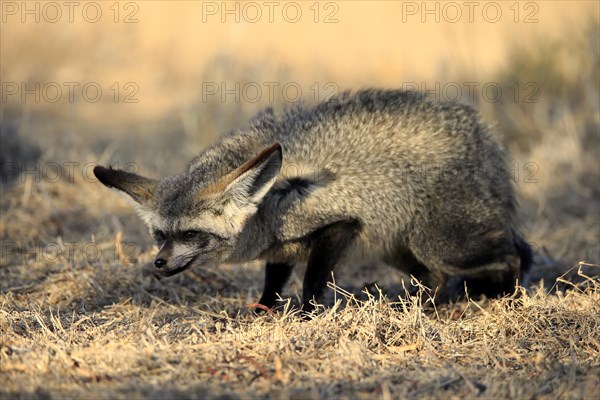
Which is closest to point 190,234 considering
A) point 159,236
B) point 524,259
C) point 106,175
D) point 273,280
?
point 159,236

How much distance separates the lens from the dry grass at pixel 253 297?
4.83m

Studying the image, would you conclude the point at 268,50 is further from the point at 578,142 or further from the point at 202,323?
Answer: the point at 202,323

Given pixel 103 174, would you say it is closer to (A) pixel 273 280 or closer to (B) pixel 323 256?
(A) pixel 273 280

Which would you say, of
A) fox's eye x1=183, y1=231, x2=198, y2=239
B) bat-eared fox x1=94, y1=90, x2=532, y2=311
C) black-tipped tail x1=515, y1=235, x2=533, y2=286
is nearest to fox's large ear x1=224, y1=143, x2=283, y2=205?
bat-eared fox x1=94, y1=90, x2=532, y2=311

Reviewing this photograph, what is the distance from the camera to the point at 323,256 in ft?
22.1

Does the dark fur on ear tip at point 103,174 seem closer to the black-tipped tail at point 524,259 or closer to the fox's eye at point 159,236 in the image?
the fox's eye at point 159,236

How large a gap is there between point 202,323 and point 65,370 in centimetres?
122

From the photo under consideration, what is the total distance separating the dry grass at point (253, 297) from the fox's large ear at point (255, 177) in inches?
34.3

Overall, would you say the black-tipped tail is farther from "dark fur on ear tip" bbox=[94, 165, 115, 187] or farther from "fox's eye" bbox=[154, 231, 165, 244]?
"dark fur on ear tip" bbox=[94, 165, 115, 187]

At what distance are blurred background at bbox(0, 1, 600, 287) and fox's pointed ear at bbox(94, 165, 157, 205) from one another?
3.74 ft

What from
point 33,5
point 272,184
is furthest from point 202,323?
point 33,5

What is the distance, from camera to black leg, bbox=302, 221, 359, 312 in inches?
263

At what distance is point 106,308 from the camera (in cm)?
689

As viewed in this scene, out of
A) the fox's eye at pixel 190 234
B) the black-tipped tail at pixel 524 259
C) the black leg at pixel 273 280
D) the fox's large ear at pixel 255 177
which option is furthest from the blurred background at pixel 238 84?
the fox's large ear at pixel 255 177
